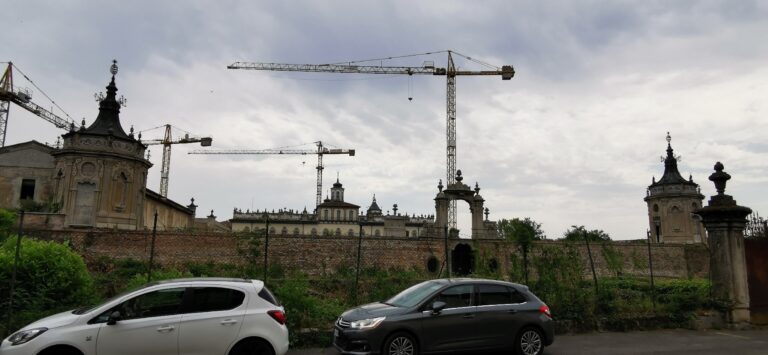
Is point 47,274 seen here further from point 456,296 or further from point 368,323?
point 456,296

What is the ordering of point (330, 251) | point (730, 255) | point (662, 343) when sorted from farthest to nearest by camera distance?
point (330, 251) < point (730, 255) < point (662, 343)

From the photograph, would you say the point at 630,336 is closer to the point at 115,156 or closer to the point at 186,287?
the point at 186,287

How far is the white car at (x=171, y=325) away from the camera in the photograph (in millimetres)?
6922

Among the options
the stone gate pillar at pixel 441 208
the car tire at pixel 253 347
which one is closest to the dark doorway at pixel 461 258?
the stone gate pillar at pixel 441 208

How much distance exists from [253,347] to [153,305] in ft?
5.38

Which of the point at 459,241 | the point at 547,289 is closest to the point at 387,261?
the point at 459,241

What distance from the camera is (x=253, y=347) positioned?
7.64 m

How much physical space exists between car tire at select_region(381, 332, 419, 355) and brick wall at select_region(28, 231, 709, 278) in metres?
18.3

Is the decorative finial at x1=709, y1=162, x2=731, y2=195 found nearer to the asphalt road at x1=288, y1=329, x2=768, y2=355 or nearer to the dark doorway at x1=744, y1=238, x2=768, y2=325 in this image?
the dark doorway at x1=744, y1=238, x2=768, y2=325

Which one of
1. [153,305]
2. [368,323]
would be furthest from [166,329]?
[368,323]

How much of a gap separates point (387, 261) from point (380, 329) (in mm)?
27202

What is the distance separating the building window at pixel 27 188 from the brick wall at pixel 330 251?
10.8m

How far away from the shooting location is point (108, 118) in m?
36.5

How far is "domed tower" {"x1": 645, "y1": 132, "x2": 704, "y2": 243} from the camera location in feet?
175
